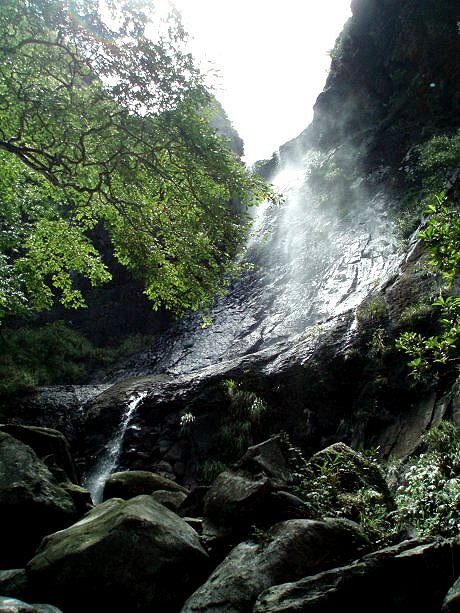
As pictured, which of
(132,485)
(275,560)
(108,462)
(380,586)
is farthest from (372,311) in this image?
(108,462)

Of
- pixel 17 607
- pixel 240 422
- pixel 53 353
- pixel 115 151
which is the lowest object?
pixel 240 422

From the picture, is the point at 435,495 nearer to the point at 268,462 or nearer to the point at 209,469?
the point at 268,462

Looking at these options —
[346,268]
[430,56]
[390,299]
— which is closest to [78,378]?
[346,268]

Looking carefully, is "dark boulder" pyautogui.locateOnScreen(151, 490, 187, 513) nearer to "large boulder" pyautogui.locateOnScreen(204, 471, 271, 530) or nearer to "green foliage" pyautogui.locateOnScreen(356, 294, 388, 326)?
"large boulder" pyautogui.locateOnScreen(204, 471, 271, 530)

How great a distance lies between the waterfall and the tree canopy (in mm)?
4723

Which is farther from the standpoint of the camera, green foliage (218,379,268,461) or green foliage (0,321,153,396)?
green foliage (0,321,153,396)

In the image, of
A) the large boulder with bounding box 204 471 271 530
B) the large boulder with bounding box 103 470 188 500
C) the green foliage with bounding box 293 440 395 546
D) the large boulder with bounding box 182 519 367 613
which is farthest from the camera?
the large boulder with bounding box 103 470 188 500

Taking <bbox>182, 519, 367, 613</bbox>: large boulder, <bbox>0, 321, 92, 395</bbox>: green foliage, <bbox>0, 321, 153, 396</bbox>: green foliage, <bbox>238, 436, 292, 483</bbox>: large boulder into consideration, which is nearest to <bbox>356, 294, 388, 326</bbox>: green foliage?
<bbox>238, 436, 292, 483</bbox>: large boulder

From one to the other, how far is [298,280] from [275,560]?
14851 millimetres

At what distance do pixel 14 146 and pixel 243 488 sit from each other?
278 inches

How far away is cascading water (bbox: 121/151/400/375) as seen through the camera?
15.4 metres

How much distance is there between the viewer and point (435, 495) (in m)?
4.58

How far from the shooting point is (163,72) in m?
7.52

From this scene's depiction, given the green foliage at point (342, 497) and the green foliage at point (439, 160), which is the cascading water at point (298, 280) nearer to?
the green foliage at point (439, 160)
